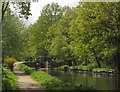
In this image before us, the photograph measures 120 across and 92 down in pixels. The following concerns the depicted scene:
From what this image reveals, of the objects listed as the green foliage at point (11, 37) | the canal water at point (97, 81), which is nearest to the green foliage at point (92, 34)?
the canal water at point (97, 81)

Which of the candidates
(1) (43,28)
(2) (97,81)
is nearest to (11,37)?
(2) (97,81)

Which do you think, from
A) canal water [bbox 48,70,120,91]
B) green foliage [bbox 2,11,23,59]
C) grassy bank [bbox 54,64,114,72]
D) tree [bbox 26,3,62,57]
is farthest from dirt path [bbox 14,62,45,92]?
tree [bbox 26,3,62,57]

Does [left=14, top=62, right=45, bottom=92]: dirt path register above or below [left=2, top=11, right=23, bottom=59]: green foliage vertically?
below

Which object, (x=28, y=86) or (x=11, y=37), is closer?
(x=28, y=86)

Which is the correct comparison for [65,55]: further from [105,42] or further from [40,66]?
[105,42]

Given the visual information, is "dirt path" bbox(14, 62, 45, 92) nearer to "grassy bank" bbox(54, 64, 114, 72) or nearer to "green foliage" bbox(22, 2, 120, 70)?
"green foliage" bbox(22, 2, 120, 70)

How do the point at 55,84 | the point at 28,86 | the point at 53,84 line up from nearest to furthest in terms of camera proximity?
the point at 55,84
the point at 53,84
the point at 28,86

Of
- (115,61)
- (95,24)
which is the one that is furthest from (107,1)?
(115,61)

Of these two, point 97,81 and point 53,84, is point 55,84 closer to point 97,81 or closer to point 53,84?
point 53,84

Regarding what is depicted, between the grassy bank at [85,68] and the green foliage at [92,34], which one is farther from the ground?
the green foliage at [92,34]

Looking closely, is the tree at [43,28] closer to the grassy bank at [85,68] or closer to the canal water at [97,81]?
the grassy bank at [85,68]

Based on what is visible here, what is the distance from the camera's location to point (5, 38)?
118 ft

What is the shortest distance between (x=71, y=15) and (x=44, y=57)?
16.0 m

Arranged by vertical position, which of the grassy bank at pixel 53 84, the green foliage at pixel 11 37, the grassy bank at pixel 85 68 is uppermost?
the green foliage at pixel 11 37
